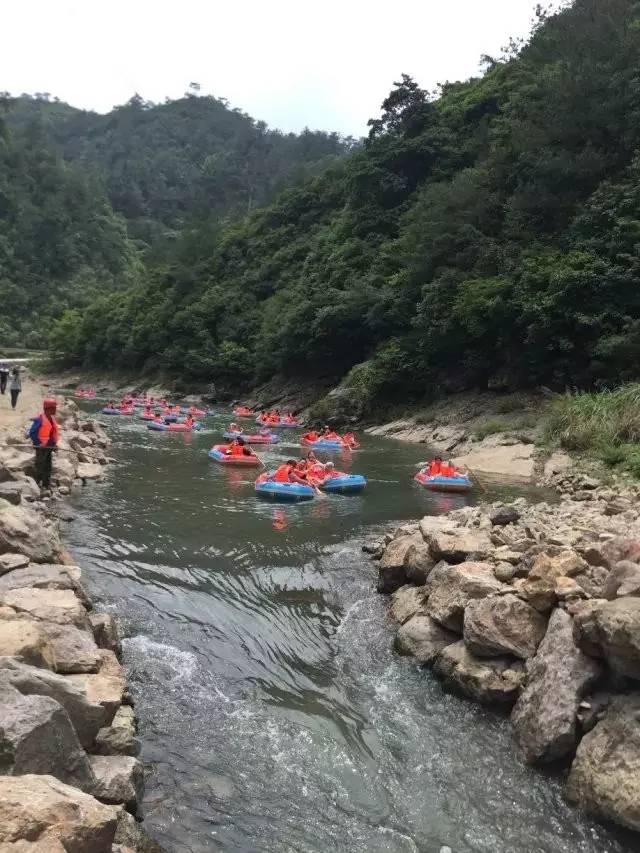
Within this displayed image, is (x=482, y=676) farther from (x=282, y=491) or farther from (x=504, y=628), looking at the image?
(x=282, y=491)

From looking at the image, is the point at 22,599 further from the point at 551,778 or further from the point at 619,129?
the point at 619,129

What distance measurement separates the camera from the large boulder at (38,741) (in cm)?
323

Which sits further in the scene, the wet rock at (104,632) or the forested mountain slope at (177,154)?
the forested mountain slope at (177,154)

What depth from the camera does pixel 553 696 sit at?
507cm

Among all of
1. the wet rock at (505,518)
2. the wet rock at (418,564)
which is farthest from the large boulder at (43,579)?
the wet rock at (505,518)

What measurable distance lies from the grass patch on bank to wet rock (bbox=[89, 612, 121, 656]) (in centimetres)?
1091

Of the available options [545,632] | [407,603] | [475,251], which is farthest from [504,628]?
[475,251]

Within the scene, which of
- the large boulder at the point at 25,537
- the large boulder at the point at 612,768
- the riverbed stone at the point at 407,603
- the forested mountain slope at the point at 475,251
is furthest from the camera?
the forested mountain slope at the point at 475,251

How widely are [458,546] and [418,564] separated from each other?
0.63 m

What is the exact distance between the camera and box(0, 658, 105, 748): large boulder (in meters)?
3.83

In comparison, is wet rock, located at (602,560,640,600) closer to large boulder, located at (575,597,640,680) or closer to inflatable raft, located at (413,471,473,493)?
large boulder, located at (575,597,640,680)

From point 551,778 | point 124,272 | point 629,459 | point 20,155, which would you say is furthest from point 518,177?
point 20,155

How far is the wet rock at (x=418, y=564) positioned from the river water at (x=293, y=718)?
0.59 meters

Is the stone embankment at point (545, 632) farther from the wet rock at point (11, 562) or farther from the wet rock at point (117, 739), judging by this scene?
the wet rock at point (11, 562)
